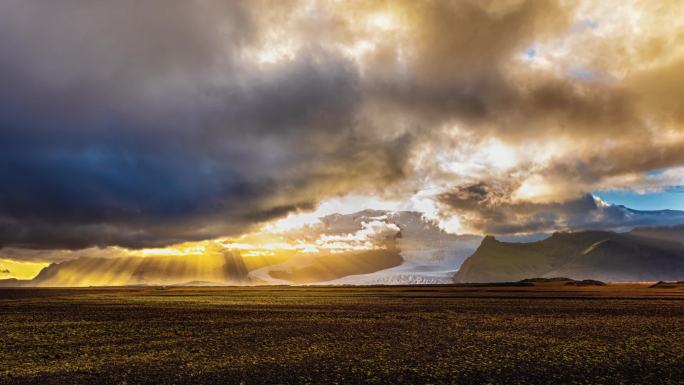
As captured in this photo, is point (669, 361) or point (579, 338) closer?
point (669, 361)

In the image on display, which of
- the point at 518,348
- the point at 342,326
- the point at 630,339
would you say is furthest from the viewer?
the point at 342,326

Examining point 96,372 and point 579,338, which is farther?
point 579,338

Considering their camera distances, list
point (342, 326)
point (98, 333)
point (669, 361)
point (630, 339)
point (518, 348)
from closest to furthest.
Result: point (669, 361) < point (518, 348) < point (630, 339) < point (98, 333) < point (342, 326)

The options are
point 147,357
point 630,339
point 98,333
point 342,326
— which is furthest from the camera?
point 342,326

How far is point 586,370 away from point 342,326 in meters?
22.2

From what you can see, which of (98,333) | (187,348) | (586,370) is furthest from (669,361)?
(98,333)

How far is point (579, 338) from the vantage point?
3103 cm

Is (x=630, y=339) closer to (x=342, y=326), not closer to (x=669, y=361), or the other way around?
(x=669, y=361)

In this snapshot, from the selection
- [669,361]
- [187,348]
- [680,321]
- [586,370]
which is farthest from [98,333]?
[680,321]

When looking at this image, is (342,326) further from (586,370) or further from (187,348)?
(586,370)

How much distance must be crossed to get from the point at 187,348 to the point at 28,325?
26.2 meters

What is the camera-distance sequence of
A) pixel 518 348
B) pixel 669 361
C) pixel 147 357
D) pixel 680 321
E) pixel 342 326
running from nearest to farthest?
pixel 669 361 → pixel 147 357 → pixel 518 348 → pixel 342 326 → pixel 680 321

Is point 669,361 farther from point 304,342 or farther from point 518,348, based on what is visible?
point 304,342

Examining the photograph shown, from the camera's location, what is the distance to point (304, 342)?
30125mm
